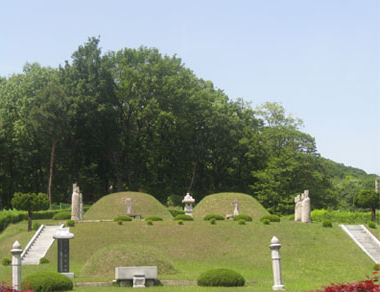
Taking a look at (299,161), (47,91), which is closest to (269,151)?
(299,161)

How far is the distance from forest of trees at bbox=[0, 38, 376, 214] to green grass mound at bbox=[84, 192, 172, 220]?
34.6 feet

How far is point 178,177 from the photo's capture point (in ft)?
230

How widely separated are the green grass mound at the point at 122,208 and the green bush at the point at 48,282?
2791cm

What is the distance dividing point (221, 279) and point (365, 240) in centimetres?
1897

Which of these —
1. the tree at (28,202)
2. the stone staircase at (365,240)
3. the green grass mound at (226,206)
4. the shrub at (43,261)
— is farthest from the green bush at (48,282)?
the green grass mound at (226,206)

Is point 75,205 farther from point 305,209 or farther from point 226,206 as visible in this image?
point 305,209

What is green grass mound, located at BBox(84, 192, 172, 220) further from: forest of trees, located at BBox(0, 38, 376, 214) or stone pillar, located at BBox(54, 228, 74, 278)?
stone pillar, located at BBox(54, 228, 74, 278)

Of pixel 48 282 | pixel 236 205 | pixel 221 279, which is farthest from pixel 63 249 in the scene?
pixel 236 205

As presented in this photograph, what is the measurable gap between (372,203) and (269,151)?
21.9 metres

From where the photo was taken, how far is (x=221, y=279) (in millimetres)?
24250

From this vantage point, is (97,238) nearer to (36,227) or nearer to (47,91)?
(36,227)

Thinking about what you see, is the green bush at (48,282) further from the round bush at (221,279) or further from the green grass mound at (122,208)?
the green grass mound at (122,208)

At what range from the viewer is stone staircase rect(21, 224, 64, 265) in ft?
117

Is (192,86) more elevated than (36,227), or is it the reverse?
(192,86)
